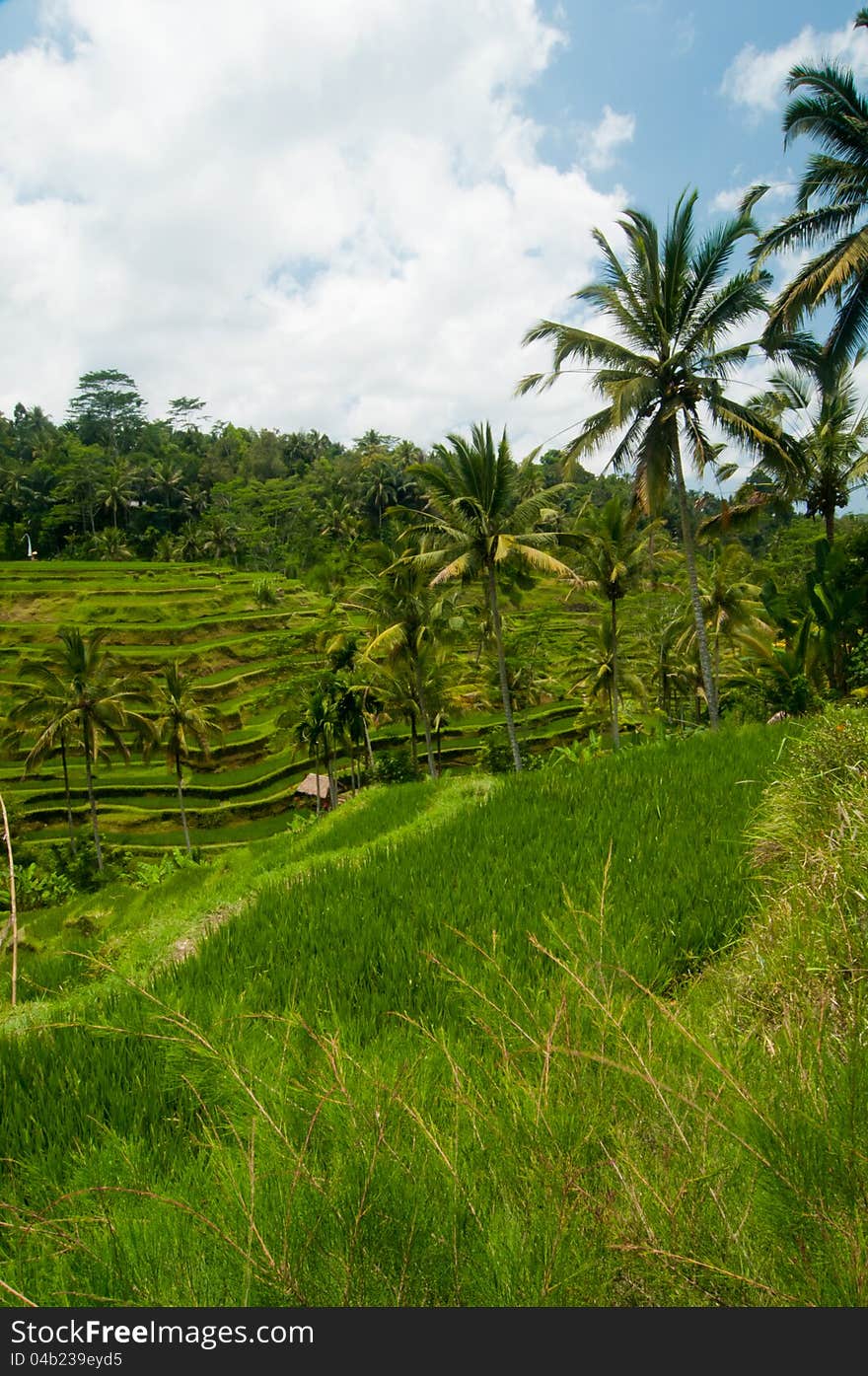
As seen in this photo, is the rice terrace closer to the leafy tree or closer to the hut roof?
the hut roof

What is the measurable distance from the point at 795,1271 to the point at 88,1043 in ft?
10.0

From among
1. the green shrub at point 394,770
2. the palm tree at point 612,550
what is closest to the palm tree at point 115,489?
the green shrub at point 394,770

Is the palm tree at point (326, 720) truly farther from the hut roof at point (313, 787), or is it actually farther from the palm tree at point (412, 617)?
the hut roof at point (313, 787)

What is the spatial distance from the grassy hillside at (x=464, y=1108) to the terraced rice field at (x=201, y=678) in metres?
25.9

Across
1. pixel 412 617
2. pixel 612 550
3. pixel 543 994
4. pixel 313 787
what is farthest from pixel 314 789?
pixel 543 994

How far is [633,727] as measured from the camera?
33938mm

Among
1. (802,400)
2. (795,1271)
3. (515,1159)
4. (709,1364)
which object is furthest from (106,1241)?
(802,400)

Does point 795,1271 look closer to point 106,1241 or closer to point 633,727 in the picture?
point 106,1241

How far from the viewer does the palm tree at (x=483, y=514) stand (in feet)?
55.6

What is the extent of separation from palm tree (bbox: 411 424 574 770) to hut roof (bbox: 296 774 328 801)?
15.3 meters

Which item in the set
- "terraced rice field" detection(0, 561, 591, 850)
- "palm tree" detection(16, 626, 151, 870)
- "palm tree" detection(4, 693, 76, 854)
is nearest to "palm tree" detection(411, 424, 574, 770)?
"palm tree" detection(16, 626, 151, 870)

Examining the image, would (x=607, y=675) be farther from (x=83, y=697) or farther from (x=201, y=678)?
(x=201, y=678)

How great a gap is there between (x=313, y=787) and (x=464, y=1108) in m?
30.7

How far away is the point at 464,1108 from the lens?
6.97 ft
